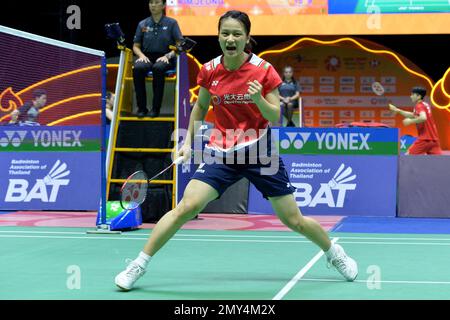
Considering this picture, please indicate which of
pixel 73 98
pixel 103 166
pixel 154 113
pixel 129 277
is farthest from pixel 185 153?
pixel 73 98

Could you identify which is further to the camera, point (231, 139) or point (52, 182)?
point (52, 182)

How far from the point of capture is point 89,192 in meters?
12.3

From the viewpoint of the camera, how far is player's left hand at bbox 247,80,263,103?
5.45 m

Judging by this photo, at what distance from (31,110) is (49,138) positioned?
125cm

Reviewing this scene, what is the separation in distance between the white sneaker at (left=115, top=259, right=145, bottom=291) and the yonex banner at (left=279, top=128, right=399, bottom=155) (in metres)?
6.56

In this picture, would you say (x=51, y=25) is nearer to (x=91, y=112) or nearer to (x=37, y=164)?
(x=91, y=112)

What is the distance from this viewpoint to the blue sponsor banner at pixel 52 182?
1234cm

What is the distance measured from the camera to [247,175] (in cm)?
598

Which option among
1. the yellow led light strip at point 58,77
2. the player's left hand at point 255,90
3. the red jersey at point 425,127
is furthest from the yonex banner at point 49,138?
the player's left hand at point 255,90

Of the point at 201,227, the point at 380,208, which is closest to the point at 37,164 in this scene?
the point at 201,227

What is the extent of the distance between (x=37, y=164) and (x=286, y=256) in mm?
5865

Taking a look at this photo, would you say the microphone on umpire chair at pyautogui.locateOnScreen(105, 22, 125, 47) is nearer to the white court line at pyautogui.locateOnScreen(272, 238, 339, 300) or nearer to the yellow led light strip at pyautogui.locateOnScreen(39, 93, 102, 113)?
the white court line at pyautogui.locateOnScreen(272, 238, 339, 300)

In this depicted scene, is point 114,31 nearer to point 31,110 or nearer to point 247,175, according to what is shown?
point 31,110

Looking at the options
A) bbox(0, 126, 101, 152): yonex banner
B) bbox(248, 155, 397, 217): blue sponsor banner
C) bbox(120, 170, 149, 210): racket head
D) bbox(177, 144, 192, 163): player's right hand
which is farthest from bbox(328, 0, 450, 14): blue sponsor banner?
bbox(177, 144, 192, 163): player's right hand
